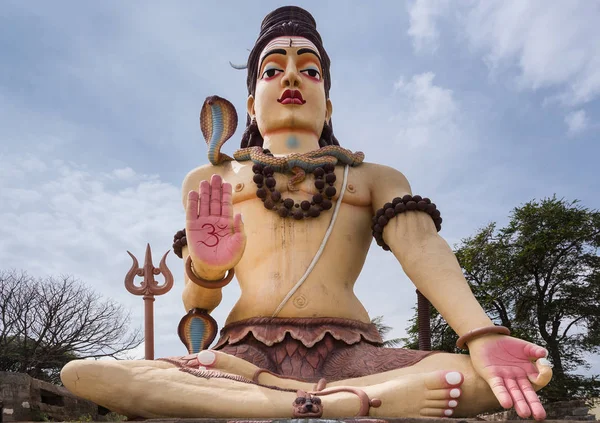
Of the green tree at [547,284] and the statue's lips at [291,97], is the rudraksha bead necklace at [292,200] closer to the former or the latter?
the statue's lips at [291,97]

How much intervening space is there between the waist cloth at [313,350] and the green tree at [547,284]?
1053 cm

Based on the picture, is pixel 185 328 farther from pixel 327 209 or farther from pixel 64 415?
pixel 64 415

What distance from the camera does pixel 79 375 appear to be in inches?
135

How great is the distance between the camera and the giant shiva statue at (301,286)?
11.3 feet

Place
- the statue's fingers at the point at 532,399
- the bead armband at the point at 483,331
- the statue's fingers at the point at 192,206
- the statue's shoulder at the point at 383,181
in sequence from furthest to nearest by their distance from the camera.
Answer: the statue's shoulder at the point at 383,181, the statue's fingers at the point at 192,206, the bead armband at the point at 483,331, the statue's fingers at the point at 532,399

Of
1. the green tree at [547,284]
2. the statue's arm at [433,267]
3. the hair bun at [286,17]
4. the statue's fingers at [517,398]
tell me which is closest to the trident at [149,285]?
the statue's arm at [433,267]

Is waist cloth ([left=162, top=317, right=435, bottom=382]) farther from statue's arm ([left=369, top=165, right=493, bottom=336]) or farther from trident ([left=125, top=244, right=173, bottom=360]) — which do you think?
trident ([left=125, top=244, right=173, bottom=360])

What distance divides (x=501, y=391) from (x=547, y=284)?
40.4 feet

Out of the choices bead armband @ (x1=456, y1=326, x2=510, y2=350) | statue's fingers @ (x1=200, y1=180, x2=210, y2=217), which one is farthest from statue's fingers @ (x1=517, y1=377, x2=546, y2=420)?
statue's fingers @ (x1=200, y1=180, x2=210, y2=217)

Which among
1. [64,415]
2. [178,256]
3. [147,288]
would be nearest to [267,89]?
[178,256]

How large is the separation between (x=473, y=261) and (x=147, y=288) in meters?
12.4

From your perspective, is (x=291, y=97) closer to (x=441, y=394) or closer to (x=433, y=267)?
(x=433, y=267)

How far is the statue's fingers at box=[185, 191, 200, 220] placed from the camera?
12.8ft

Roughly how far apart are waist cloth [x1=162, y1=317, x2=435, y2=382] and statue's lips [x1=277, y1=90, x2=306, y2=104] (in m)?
1.75
